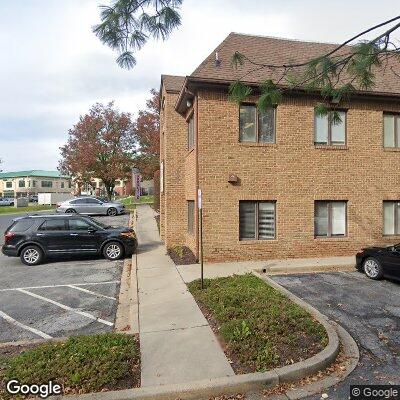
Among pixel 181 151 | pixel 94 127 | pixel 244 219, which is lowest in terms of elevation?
pixel 244 219

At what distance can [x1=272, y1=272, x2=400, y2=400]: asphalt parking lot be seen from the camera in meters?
4.48

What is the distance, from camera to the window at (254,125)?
11.4 meters

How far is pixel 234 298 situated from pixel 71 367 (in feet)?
11.1

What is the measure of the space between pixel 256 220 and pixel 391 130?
5.92m

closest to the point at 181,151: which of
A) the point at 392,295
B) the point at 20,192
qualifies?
the point at 392,295

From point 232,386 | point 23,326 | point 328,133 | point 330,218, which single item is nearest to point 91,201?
point 330,218

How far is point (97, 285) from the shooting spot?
30.3 feet

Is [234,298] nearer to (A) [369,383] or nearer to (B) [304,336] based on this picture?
(B) [304,336]

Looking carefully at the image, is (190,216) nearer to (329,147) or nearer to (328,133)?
(329,147)

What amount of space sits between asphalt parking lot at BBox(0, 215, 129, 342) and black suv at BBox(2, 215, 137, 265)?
41cm

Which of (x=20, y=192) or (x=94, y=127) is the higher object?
(x=94, y=127)

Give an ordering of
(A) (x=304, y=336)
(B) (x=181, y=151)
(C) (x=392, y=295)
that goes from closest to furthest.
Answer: (A) (x=304, y=336) → (C) (x=392, y=295) → (B) (x=181, y=151)

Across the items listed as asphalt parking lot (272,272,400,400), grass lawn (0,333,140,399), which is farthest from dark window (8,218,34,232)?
asphalt parking lot (272,272,400,400)

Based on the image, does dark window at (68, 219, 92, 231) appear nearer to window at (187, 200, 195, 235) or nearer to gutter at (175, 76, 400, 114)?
window at (187, 200, 195, 235)
